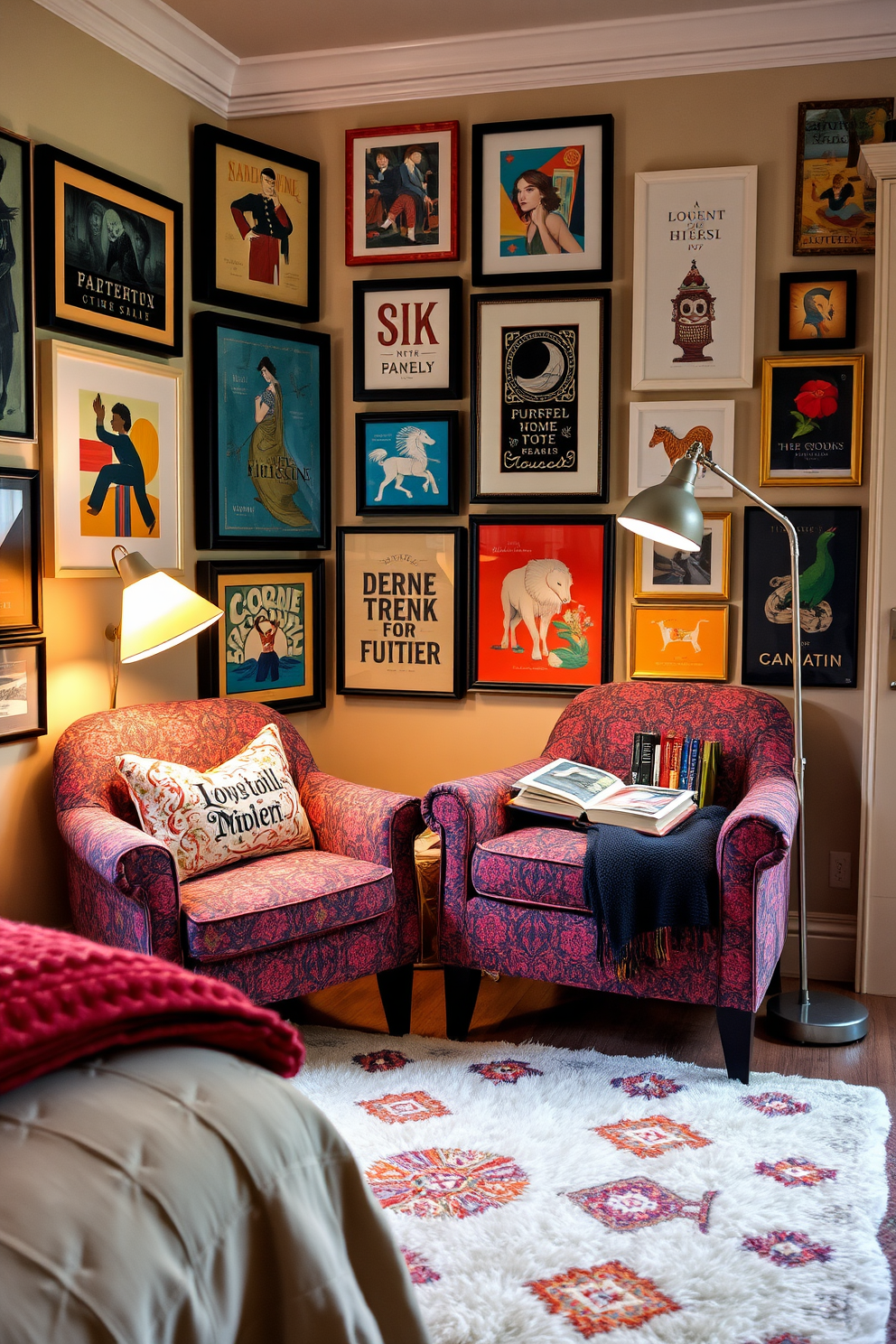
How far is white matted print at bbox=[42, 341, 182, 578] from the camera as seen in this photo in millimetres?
2922

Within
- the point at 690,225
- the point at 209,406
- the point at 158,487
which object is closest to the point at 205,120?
the point at 209,406

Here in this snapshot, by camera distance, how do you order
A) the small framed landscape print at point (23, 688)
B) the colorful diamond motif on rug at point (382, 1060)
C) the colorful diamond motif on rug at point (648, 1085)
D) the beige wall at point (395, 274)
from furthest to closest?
the beige wall at point (395, 274)
the small framed landscape print at point (23, 688)
the colorful diamond motif on rug at point (382, 1060)
the colorful diamond motif on rug at point (648, 1085)

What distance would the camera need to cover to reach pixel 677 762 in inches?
124

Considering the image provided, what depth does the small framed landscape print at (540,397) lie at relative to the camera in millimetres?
3527

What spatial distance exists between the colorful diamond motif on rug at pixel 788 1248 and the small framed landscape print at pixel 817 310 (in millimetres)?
2445

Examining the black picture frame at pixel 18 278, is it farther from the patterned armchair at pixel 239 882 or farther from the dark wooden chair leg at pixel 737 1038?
the dark wooden chair leg at pixel 737 1038

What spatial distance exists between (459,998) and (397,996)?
0.53ft

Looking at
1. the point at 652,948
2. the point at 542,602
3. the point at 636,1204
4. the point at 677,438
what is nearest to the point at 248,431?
the point at 542,602

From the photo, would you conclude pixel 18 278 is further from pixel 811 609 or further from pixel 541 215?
pixel 811 609

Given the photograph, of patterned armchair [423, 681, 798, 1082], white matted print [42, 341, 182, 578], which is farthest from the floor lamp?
white matted print [42, 341, 182, 578]

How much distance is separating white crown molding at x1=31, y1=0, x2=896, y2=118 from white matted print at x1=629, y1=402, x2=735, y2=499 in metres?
1.00

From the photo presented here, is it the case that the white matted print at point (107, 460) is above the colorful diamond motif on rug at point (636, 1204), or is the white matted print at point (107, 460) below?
above

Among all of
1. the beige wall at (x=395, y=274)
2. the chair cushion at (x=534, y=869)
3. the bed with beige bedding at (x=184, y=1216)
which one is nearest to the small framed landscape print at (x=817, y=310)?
the beige wall at (x=395, y=274)

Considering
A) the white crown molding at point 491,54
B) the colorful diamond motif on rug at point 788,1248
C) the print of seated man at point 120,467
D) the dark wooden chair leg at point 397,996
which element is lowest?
the colorful diamond motif on rug at point 788,1248
